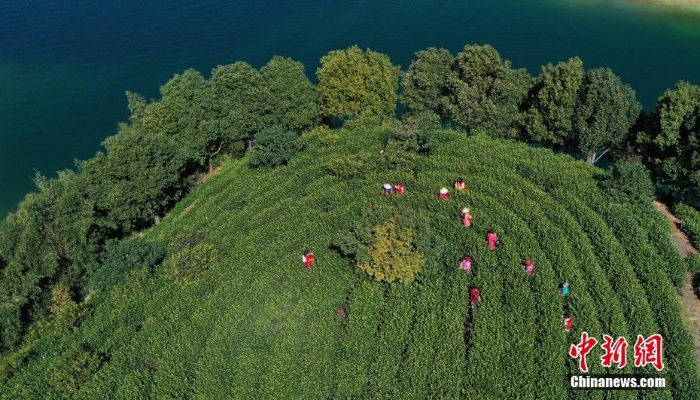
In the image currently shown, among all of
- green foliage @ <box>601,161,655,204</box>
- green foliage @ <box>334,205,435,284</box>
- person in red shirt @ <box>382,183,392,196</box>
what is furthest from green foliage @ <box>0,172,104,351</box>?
green foliage @ <box>601,161,655,204</box>

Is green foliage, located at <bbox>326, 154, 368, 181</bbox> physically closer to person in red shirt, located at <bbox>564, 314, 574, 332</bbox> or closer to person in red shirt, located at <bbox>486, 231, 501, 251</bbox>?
person in red shirt, located at <bbox>486, 231, 501, 251</bbox>

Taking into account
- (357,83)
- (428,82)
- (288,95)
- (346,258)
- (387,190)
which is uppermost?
(428,82)

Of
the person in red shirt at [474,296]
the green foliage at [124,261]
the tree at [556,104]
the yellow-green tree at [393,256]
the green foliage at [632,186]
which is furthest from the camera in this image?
the tree at [556,104]

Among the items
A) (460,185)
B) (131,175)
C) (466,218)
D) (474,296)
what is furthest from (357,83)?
(474,296)

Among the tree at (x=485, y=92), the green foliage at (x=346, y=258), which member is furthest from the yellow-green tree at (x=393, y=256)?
the tree at (x=485, y=92)

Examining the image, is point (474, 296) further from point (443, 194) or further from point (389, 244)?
point (443, 194)

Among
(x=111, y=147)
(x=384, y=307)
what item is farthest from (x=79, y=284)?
(x=384, y=307)

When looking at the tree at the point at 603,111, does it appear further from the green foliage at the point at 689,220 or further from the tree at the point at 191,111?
the tree at the point at 191,111
